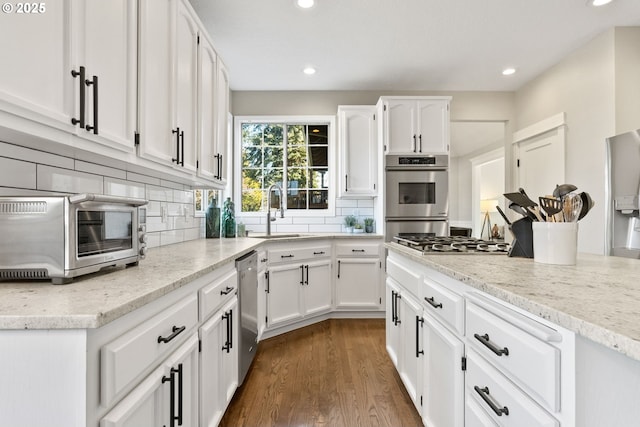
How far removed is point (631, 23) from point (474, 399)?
3468 mm

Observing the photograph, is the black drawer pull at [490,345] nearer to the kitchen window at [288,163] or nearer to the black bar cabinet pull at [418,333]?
the black bar cabinet pull at [418,333]

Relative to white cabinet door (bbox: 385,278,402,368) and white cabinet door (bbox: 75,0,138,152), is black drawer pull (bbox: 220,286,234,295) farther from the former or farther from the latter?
white cabinet door (bbox: 385,278,402,368)

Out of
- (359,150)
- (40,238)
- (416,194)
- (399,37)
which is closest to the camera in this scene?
(40,238)

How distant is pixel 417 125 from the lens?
3584mm

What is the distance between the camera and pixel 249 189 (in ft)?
13.5

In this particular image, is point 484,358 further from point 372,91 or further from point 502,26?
point 372,91

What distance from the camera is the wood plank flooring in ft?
5.87

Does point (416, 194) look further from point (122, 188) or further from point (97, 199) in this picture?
point (97, 199)

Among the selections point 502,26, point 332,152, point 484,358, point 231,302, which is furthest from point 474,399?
point 332,152

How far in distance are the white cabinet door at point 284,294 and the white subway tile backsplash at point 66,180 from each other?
5.25 ft

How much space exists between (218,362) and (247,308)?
558mm

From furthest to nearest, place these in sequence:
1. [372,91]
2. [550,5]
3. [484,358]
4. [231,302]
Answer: [372,91] → [550,5] → [231,302] → [484,358]

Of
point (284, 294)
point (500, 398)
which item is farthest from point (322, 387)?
point (500, 398)

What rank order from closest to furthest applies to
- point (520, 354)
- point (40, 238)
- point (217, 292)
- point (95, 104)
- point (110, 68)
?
point (520, 354) < point (40, 238) < point (95, 104) < point (110, 68) < point (217, 292)
